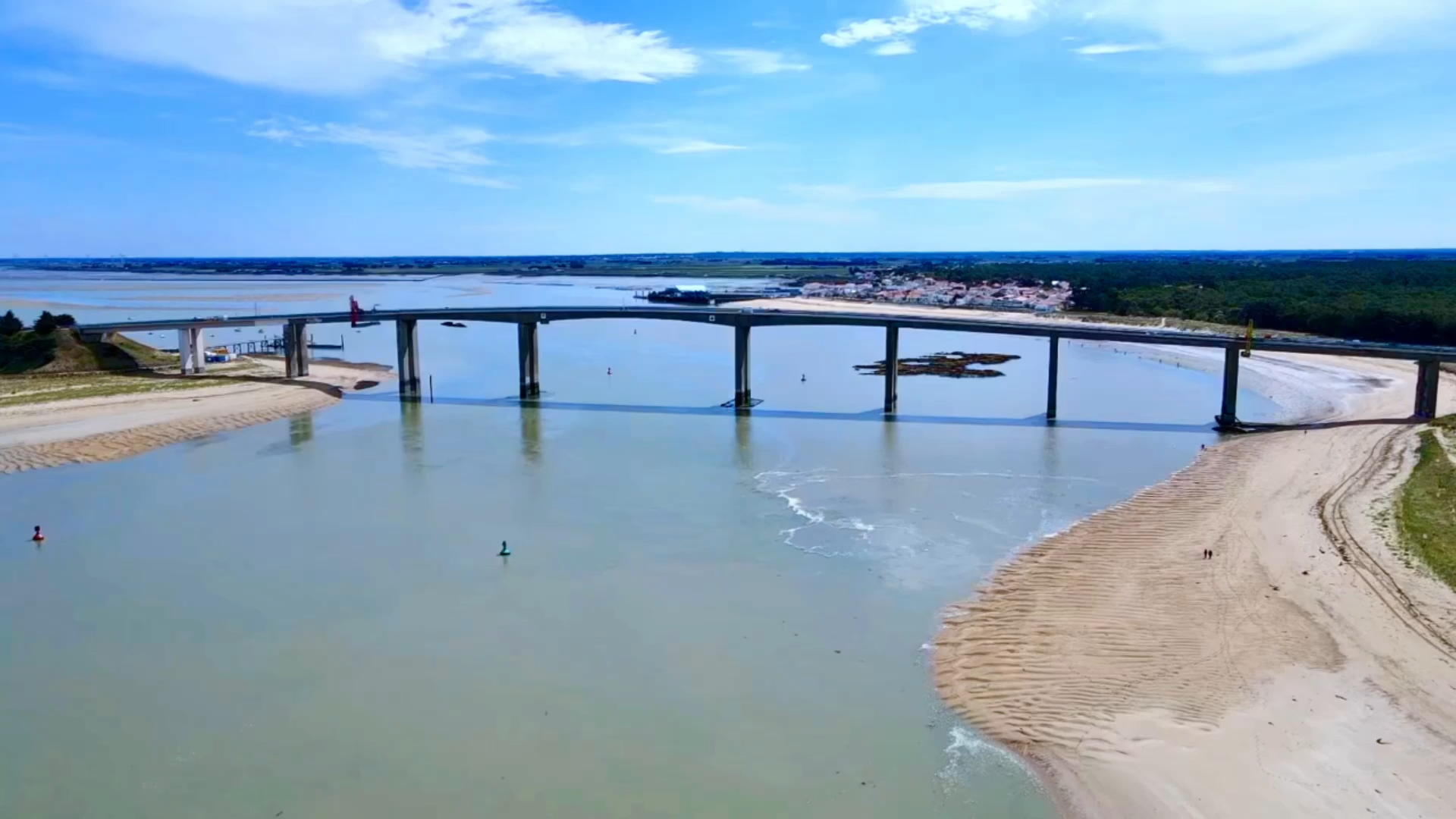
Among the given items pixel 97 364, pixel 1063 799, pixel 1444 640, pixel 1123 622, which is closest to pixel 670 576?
pixel 1123 622

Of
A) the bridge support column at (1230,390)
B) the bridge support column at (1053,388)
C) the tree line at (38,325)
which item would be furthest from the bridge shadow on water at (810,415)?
the tree line at (38,325)

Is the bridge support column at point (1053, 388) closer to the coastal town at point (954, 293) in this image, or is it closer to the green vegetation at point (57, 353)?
the green vegetation at point (57, 353)

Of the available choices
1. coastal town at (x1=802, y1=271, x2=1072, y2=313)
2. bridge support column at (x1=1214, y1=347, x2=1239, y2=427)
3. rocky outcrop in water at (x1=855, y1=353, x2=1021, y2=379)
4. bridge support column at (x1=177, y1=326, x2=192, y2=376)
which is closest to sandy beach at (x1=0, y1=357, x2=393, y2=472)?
bridge support column at (x1=177, y1=326, x2=192, y2=376)

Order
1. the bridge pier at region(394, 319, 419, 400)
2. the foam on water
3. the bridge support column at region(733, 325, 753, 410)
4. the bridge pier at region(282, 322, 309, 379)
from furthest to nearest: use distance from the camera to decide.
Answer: the bridge pier at region(282, 322, 309, 379)
the bridge pier at region(394, 319, 419, 400)
the bridge support column at region(733, 325, 753, 410)
the foam on water

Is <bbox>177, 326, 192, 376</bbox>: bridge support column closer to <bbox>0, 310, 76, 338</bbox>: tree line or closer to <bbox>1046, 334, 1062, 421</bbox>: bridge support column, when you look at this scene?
<bbox>0, 310, 76, 338</bbox>: tree line

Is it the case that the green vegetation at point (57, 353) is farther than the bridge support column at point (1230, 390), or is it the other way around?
the green vegetation at point (57, 353)

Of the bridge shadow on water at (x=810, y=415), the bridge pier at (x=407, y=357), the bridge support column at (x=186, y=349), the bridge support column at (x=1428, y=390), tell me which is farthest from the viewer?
the bridge support column at (x=186, y=349)

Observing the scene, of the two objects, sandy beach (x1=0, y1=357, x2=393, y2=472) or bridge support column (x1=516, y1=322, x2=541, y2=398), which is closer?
sandy beach (x1=0, y1=357, x2=393, y2=472)
